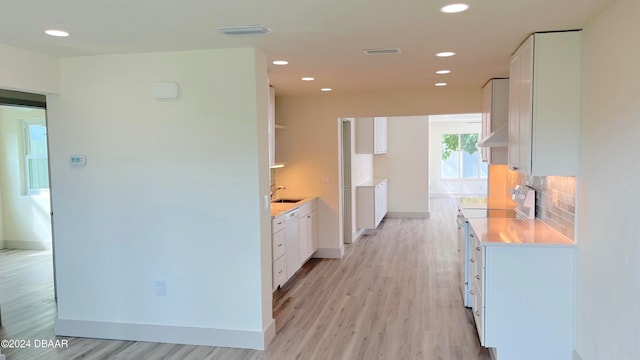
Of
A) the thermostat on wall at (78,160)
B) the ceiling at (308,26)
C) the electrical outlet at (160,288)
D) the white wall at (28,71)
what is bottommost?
the electrical outlet at (160,288)

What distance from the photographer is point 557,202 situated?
146 inches

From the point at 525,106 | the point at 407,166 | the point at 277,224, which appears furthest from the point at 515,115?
the point at 407,166

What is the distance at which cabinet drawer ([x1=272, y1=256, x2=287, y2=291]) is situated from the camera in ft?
16.2

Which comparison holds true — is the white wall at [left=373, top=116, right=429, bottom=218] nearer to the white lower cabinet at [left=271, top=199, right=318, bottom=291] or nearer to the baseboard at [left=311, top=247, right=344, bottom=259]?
the baseboard at [left=311, top=247, right=344, bottom=259]

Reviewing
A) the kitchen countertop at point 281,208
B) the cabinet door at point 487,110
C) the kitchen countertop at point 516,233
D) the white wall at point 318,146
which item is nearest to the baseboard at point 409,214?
the white wall at point 318,146

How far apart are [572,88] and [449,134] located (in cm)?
1243

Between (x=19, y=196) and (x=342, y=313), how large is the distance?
596 centimetres

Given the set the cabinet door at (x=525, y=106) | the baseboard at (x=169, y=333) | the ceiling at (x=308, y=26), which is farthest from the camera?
the baseboard at (x=169, y=333)

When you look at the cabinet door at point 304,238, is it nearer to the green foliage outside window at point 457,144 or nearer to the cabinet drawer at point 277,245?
the cabinet drawer at point 277,245

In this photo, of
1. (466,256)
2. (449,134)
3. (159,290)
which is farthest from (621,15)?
(449,134)

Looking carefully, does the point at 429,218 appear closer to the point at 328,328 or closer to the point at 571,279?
the point at 328,328

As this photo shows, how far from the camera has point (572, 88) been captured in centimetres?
313

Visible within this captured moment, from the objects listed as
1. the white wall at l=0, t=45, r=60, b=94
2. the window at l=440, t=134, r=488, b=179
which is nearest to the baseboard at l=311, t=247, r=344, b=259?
the white wall at l=0, t=45, r=60, b=94

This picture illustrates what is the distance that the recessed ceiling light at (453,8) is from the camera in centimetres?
253
